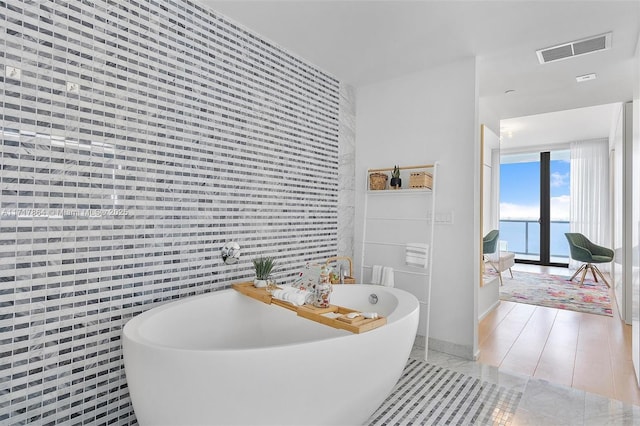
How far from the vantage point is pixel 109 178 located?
1.84 m

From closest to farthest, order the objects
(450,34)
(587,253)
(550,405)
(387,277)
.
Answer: (550,405) → (450,34) → (387,277) → (587,253)

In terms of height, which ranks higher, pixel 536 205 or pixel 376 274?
pixel 536 205

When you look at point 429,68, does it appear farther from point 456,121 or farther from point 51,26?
point 51,26

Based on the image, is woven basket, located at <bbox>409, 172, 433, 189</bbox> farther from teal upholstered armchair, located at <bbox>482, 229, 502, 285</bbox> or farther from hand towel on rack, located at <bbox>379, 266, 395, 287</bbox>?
teal upholstered armchair, located at <bbox>482, 229, 502, 285</bbox>

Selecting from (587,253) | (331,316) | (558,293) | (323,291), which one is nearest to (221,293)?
(323,291)

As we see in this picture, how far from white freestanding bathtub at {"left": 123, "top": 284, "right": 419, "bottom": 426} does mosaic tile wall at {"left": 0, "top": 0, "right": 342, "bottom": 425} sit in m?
0.37

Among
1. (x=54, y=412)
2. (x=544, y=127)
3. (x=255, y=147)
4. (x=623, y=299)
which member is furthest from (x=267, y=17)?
(x=544, y=127)

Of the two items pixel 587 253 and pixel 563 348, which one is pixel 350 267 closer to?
pixel 563 348

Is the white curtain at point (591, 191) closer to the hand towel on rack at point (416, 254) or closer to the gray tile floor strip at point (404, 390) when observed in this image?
the hand towel on rack at point (416, 254)

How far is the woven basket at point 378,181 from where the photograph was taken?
3461 mm

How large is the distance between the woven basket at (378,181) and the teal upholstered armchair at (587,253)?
478 cm

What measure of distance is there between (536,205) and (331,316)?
29.2 feet

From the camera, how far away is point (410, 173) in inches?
133

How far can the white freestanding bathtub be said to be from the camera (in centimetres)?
132
